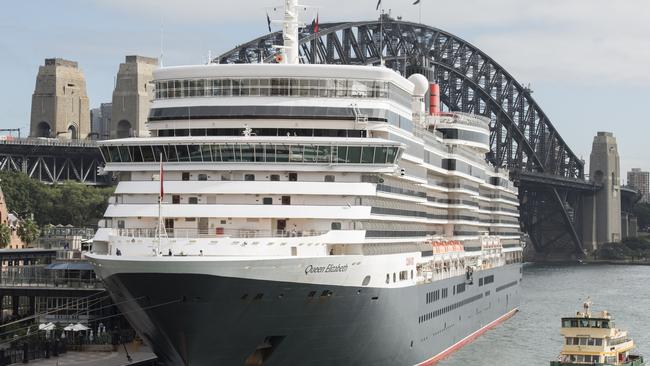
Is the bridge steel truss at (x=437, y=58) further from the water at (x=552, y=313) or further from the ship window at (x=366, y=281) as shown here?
the ship window at (x=366, y=281)

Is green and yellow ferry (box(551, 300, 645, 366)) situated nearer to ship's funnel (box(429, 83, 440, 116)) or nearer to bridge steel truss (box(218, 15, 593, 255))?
ship's funnel (box(429, 83, 440, 116))

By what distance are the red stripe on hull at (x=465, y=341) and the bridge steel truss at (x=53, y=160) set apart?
5850 cm

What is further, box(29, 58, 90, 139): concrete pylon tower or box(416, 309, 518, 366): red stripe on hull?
box(29, 58, 90, 139): concrete pylon tower

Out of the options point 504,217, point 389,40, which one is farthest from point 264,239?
point 389,40

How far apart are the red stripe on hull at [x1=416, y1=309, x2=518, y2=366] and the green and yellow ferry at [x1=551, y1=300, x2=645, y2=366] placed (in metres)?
6.99

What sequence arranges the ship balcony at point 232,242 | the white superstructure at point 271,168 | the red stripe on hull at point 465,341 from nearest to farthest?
1. the ship balcony at point 232,242
2. the white superstructure at point 271,168
3. the red stripe on hull at point 465,341

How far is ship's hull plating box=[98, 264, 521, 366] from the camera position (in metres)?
42.2

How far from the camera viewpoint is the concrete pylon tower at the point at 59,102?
143 metres

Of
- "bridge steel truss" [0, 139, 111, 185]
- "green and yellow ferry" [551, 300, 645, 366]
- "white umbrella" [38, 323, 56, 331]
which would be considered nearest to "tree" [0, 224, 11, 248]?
"white umbrella" [38, 323, 56, 331]

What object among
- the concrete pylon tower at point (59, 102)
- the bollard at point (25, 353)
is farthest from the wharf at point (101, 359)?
the concrete pylon tower at point (59, 102)

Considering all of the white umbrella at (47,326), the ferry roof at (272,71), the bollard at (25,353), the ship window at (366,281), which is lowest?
the bollard at (25,353)

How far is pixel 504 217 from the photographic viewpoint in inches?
3600

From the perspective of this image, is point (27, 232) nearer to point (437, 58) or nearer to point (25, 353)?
point (25, 353)

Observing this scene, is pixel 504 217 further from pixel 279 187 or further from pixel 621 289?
pixel 279 187
